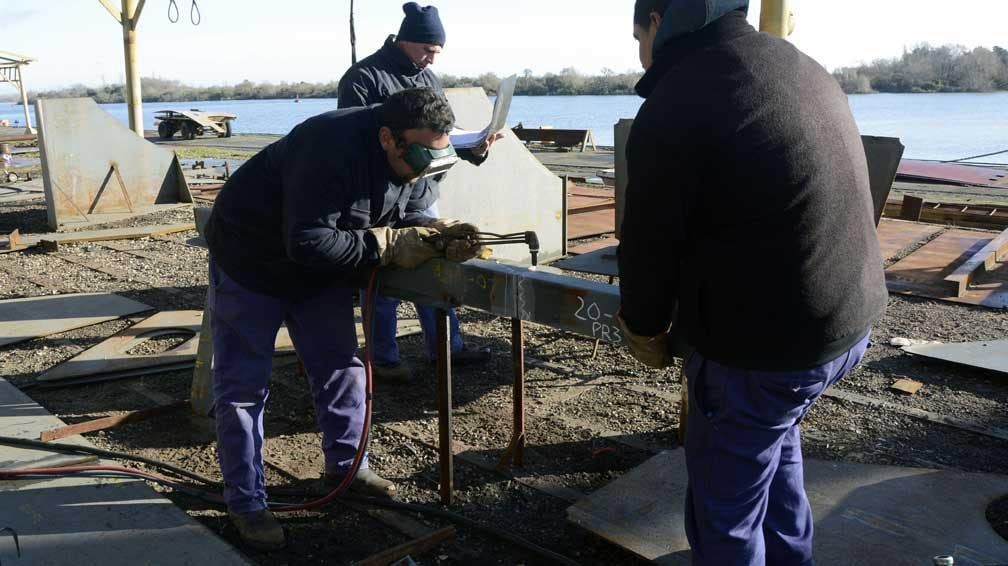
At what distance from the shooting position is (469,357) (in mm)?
5070

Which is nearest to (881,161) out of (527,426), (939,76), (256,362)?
(527,426)

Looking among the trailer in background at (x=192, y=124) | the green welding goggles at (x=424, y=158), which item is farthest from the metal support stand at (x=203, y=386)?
the trailer in background at (x=192, y=124)

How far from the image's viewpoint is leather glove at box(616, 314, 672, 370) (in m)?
2.25

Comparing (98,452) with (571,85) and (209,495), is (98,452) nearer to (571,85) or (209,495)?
(209,495)

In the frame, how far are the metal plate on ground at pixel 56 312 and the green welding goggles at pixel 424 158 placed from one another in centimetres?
402

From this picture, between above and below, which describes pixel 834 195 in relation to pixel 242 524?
above

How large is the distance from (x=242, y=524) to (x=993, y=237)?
771 centimetres

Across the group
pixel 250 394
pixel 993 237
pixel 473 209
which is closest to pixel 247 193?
pixel 250 394

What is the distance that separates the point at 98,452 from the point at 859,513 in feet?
10.3

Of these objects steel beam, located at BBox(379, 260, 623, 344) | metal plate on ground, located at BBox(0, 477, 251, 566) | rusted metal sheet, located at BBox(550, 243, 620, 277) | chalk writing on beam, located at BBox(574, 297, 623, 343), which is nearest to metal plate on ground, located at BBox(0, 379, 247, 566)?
metal plate on ground, located at BBox(0, 477, 251, 566)

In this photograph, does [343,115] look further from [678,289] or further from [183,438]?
[183,438]

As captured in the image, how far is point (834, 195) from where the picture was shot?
6.42 feet

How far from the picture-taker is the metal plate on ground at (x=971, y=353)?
183 inches

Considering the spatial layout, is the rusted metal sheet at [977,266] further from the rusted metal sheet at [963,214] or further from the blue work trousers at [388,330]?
the blue work trousers at [388,330]
